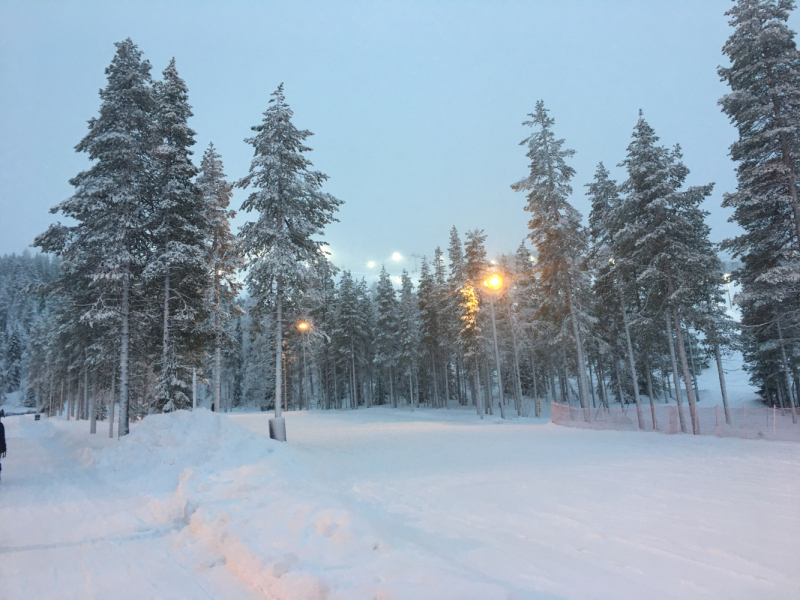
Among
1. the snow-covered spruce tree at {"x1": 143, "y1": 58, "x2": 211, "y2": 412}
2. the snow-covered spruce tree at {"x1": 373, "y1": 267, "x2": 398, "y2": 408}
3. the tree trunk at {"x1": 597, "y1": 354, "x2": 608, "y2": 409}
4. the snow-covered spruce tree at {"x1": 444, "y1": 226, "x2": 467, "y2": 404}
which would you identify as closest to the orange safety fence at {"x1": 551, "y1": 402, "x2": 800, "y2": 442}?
the tree trunk at {"x1": 597, "y1": 354, "x2": 608, "y2": 409}

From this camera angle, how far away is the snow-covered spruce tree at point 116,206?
57.5 ft

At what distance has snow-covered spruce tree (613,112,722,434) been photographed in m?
19.7

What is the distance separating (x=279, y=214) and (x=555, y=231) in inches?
640

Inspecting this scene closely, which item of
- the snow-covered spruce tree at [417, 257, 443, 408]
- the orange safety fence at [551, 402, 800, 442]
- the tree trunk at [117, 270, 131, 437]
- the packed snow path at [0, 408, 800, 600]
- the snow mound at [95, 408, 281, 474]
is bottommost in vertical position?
the orange safety fence at [551, 402, 800, 442]

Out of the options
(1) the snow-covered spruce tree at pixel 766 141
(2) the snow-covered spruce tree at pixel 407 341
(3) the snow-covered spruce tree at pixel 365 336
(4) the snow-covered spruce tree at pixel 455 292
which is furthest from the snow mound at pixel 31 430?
(1) the snow-covered spruce tree at pixel 766 141

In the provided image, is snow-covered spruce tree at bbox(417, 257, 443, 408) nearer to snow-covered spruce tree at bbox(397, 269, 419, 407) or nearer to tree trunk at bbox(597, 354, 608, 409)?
snow-covered spruce tree at bbox(397, 269, 419, 407)

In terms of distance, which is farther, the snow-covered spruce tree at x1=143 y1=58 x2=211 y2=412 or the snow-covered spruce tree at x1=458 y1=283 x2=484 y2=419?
the snow-covered spruce tree at x1=458 y1=283 x2=484 y2=419

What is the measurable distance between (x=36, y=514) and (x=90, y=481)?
11.7ft

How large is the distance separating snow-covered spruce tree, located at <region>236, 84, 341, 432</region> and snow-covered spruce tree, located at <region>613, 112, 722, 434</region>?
53.0ft

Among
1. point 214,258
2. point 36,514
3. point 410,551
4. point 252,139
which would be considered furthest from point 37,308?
point 410,551

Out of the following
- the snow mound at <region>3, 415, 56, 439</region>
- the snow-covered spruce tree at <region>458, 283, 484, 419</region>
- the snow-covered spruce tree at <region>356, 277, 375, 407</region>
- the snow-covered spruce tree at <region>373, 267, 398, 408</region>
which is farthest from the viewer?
the snow-covered spruce tree at <region>356, 277, 375, 407</region>

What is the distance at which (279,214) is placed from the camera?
18078 millimetres

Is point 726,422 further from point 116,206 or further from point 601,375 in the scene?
point 116,206

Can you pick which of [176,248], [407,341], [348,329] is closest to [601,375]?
[407,341]
